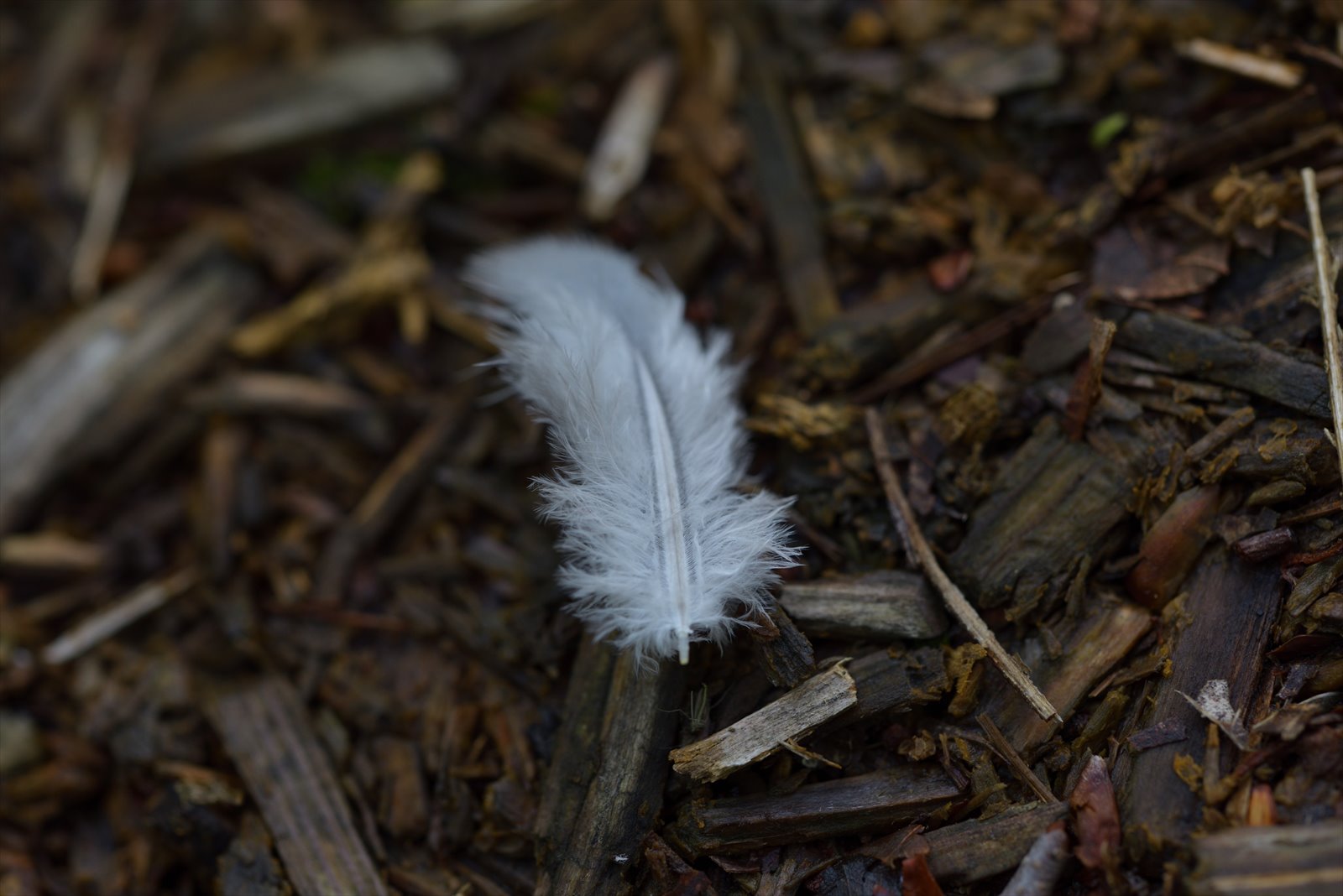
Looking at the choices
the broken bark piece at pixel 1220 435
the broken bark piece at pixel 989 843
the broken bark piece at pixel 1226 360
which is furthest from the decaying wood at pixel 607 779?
the broken bark piece at pixel 1226 360

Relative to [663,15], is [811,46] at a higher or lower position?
lower

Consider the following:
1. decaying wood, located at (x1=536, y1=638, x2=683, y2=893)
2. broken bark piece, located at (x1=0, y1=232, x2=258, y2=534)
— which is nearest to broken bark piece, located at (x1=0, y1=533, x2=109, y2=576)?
broken bark piece, located at (x1=0, y1=232, x2=258, y2=534)

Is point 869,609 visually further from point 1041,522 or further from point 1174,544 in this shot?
point 1174,544

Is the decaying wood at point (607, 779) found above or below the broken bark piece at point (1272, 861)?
above

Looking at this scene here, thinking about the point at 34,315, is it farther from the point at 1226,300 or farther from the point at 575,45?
the point at 1226,300

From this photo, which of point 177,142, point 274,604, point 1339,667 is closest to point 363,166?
point 177,142

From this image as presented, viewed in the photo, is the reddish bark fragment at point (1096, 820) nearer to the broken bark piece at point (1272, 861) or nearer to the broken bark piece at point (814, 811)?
the broken bark piece at point (1272, 861)
